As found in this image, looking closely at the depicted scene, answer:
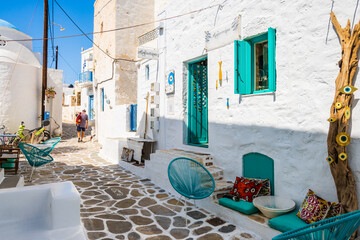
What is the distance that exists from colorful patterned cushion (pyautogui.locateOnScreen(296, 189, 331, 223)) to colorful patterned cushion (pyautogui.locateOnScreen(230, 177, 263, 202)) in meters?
0.81

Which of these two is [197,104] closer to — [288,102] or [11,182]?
[288,102]

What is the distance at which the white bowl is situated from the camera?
3.55 m

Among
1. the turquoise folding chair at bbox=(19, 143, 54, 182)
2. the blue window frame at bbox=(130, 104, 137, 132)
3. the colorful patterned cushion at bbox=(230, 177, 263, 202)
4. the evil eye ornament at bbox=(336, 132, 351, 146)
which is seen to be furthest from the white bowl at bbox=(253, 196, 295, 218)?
the blue window frame at bbox=(130, 104, 137, 132)

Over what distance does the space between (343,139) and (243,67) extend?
2.21 meters

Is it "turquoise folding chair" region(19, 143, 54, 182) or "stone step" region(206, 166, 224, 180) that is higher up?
"turquoise folding chair" region(19, 143, 54, 182)

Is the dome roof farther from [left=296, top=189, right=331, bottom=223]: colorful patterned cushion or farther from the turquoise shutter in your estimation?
[left=296, top=189, right=331, bottom=223]: colorful patterned cushion

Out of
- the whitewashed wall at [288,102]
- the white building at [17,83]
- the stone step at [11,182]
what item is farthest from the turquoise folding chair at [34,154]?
the white building at [17,83]

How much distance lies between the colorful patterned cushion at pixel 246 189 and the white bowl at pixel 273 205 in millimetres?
156

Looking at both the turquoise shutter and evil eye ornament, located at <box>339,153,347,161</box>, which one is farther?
the turquoise shutter

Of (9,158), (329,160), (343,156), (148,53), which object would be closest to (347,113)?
(343,156)

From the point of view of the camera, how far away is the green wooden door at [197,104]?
6676 mm

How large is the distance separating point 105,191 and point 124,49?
9.24m

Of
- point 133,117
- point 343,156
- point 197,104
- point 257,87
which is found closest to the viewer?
point 343,156

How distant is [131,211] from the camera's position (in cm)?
450
